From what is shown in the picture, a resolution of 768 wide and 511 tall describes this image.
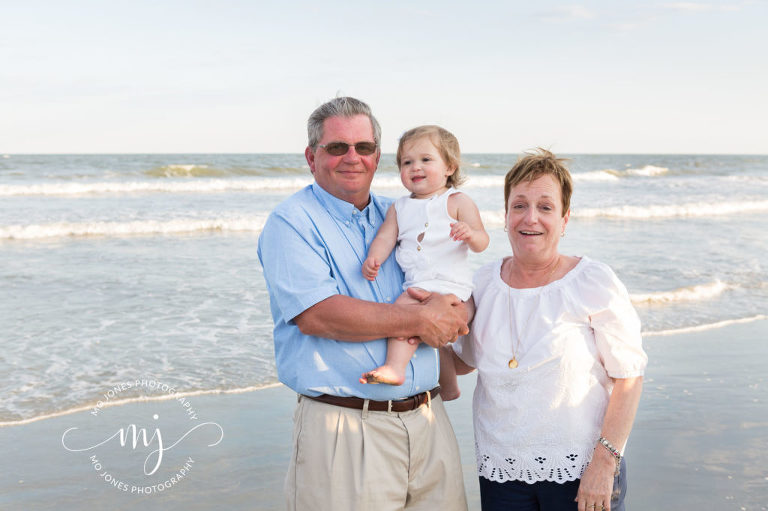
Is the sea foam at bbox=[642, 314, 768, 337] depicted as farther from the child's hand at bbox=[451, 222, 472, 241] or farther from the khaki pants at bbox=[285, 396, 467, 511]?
the khaki pants at bbox=[285, 396, 467, 511]

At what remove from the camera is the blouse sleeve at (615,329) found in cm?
248

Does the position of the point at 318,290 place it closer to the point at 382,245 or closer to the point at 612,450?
the point at 382,245

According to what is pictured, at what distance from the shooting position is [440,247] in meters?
3.03

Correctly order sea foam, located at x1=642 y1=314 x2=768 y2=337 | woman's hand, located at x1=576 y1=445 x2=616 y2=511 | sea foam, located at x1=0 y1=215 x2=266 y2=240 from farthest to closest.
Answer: sea foam, located at x1=0 y1=215 x2=266 y2=240 → sea foam, located at x1=642 y1=314 x2=768 y2=337 → woman's hand, located at x1=576 y1=445 x2=616 y2=511

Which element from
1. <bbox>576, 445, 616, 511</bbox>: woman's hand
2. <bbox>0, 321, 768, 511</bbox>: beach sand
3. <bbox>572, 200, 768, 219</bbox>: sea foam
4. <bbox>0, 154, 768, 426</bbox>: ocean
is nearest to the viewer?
<bbox>576, 445, 616, 511</bbox>: woman's hand

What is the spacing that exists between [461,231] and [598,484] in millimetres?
1114

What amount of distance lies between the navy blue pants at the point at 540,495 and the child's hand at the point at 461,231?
97cm

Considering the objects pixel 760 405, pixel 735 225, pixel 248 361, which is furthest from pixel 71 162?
pixel 760 405

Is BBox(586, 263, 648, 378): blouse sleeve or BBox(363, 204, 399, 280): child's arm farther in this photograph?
BBox(363, 204, 399, 280): child's arm

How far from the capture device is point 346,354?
8.59 ft

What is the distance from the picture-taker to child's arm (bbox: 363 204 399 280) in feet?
8.86

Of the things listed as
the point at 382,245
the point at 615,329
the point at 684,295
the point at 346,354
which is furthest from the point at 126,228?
the point at 615,329

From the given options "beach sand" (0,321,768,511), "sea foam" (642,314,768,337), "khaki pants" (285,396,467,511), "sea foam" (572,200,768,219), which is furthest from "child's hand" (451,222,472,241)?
"sea foam" (572,200,768,219)

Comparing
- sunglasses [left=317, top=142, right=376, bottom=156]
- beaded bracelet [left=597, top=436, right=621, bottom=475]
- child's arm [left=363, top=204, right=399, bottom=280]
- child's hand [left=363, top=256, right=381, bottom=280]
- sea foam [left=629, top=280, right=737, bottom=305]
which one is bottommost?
sea foam [left=629, top=280, right=737, bottom=305]
